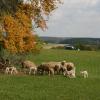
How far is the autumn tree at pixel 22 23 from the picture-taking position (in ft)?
140

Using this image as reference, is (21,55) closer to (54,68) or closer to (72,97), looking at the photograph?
(54,68)

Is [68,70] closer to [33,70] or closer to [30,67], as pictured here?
[33,70]

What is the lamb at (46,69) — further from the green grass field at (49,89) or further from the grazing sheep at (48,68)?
the green grass field at (49,89)

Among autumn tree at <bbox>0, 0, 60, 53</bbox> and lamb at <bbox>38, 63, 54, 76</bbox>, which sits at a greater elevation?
autumn tree at <bbox>0, 0, 60, 53</bbox>

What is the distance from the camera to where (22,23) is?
4356 cm

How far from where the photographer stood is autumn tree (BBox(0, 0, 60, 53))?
4253 centimetres

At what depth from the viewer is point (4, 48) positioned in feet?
146

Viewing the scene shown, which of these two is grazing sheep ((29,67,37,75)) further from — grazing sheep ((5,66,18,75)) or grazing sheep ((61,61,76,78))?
grazing sheep ((61,61,76,78))

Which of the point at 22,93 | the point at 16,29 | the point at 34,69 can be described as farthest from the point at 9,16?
the point at 22,93

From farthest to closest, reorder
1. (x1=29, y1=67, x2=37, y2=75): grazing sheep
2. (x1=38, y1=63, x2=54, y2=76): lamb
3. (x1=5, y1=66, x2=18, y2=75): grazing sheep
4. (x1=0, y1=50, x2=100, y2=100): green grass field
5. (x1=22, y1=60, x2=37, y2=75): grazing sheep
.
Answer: (x1=22, y1=60, x2=37, y2=75): grazing sheep, (x1=29, y1=67, x2=37, y2=75): grazing sheep, (x1=5, y1=66, x2=18, y2=75): grazing sheep, (x1=38, y1=63, x2=54, y2=76): lamb, (x1=0, y1=50, x2=100, y2=100): green grass field

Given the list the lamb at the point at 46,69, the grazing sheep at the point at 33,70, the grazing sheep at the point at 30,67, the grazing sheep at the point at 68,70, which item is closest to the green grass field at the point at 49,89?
the grazing sheep at the point at 68,70

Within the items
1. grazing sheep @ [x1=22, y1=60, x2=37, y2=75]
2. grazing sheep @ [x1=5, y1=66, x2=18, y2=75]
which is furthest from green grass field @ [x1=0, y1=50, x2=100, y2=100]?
grazing sheep @ [x1=5, y1=66, x2=18, y2=75]

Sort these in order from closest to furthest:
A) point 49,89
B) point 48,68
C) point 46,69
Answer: point 49,89, point 48,68, point 46,69

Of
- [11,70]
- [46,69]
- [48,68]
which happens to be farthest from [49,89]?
[11,70]
